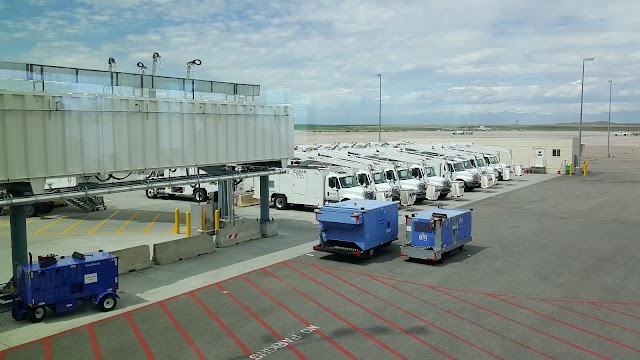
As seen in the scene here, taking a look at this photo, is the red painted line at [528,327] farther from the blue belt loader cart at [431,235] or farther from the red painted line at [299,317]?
the red painted line at [299,317]

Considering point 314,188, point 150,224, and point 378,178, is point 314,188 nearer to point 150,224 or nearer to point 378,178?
point 378,178

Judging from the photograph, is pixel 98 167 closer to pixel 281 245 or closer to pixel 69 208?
pixel 281 245

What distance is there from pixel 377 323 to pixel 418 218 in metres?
5.99

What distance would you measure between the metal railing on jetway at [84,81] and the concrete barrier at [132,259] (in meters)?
4.73

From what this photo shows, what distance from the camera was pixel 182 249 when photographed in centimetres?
1794

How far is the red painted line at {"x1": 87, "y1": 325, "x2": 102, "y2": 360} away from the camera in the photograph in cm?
1038

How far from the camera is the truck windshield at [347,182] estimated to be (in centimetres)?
2719

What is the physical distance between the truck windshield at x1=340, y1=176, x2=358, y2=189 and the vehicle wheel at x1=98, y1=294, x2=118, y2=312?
50.6ft

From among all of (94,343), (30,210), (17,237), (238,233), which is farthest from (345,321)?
(30,210)

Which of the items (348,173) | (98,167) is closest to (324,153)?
(348,173)

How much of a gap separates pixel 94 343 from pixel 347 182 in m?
17.7

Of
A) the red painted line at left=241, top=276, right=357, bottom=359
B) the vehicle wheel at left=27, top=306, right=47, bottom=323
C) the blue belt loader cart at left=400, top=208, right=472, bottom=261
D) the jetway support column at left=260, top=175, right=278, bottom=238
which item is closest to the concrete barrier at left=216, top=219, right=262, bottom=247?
the jetway support column at left=260, top=175, right=278, bottom=238

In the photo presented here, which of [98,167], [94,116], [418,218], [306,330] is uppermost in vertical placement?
[94,116]

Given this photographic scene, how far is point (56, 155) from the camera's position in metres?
13.6
